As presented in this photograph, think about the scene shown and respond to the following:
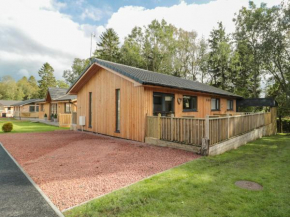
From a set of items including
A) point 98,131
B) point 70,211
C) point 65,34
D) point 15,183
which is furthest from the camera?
point 65,34

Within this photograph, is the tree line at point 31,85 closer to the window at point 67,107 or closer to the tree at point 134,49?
the tree at point 134,49

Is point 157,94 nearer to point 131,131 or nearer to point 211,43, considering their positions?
point 131,131

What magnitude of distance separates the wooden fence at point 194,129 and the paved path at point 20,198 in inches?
217

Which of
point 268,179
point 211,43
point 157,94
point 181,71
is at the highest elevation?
point 211,43

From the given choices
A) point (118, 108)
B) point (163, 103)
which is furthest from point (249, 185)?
point (118, 108)

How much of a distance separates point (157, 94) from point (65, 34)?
14394 mm

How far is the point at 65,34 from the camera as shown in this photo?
18031 millimetres

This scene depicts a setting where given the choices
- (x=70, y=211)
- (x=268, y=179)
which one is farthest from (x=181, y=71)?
(x=70, y=211)

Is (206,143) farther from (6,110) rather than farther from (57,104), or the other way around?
(6,110)

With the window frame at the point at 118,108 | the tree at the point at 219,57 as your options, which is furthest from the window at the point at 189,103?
the tree at the point at 219,57

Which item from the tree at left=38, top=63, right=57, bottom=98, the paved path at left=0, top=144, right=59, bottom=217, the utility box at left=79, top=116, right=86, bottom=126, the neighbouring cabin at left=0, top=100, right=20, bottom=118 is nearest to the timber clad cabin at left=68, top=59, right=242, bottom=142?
the utility box at left=79, top=116, right=86, bottom=126

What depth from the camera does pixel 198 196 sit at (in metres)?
3.44

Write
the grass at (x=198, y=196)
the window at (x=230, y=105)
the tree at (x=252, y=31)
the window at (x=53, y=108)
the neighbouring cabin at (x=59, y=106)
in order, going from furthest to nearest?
the window at (x=53, y=108) → the tree at (x=252, y=31) → the neighbouring cabin at (x=59, y=106) → the window at (x=230, y=105) → the grass at (x=198, y=196)

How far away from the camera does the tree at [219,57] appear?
3123 centimetres
